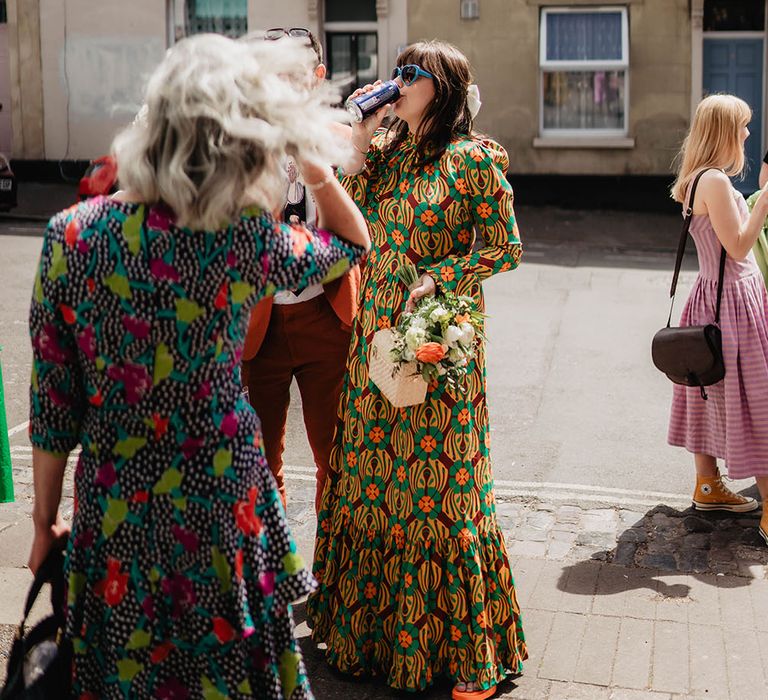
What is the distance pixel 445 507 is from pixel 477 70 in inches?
586

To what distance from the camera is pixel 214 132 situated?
7.48ft

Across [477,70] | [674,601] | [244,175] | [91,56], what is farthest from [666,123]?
[244,175]

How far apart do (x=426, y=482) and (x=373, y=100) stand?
1287 mm

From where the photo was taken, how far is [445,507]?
3795mm

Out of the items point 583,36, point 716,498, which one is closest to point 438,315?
point 716,498

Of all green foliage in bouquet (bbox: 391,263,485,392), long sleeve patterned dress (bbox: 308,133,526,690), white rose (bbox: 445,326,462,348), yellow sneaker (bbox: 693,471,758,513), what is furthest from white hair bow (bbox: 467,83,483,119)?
yellow sneaker (bbox: 693,471,758,513)

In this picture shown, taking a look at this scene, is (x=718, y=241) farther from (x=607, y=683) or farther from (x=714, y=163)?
(x=607, y=683)

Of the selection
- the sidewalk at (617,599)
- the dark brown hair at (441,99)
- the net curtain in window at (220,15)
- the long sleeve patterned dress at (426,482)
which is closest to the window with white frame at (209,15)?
the net curtain in window at (220,15)

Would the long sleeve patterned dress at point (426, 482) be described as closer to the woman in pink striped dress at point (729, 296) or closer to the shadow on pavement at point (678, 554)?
the shadow on pavement at point (678, 554)

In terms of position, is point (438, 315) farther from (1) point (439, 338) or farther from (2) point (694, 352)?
(2) point (694, 352)

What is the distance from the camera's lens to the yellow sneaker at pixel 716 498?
5.59 meters

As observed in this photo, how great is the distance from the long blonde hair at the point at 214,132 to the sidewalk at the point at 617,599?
2.14 metres

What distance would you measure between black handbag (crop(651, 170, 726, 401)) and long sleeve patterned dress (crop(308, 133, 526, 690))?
1657 millimetres

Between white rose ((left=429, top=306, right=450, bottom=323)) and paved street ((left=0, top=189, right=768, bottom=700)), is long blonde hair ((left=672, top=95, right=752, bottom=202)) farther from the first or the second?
white rose ((left=429, top=306, right=450, bottom=323))
